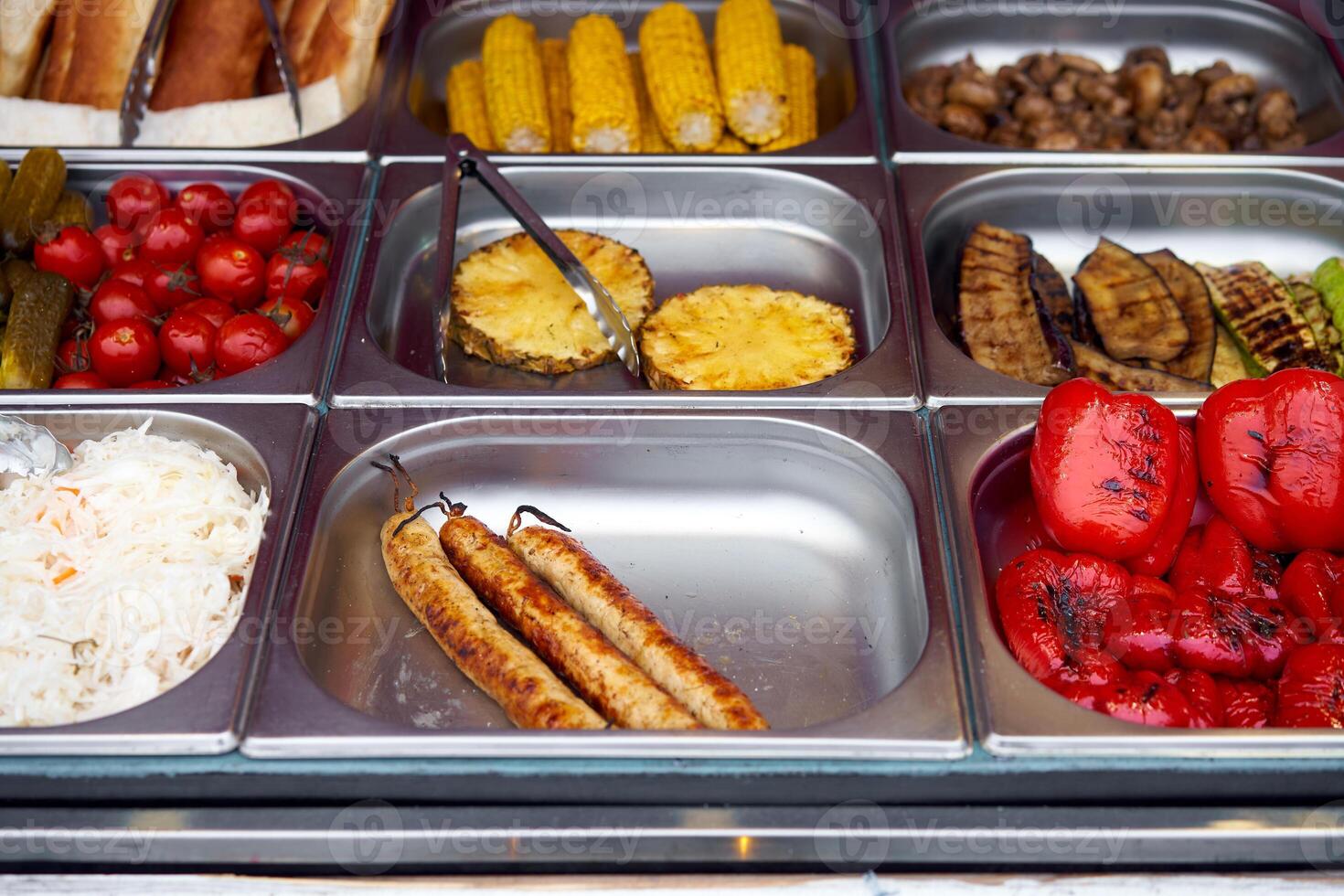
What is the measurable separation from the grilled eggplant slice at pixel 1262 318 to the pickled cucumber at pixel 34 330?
3.06 meters

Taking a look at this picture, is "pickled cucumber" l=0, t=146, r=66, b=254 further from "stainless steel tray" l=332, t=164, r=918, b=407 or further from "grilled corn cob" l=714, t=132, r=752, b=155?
"grilled corn cob" l=714, t=132, r=752, b=155

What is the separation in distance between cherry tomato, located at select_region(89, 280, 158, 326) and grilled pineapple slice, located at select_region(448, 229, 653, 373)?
788 millimetres

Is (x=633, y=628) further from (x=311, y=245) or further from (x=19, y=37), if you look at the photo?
(x=19, y=37)

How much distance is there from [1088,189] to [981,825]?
215 centimetres

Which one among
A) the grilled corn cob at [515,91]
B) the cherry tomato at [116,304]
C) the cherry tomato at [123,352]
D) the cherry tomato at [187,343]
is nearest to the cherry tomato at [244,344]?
the cherry tomato at [187,343]

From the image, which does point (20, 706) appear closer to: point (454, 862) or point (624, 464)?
point (454, 862)

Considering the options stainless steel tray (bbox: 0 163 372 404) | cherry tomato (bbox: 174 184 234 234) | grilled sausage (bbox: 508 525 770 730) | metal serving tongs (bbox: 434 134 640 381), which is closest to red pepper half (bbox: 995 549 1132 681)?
grilled sausage (bbox: 508 525 770 730)

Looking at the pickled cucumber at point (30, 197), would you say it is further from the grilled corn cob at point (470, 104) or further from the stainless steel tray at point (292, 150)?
the grilled corn cob at point (470, 104)

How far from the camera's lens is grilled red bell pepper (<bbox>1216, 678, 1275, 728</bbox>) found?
2.06 m

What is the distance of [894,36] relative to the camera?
3830 mm

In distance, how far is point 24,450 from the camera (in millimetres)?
2461

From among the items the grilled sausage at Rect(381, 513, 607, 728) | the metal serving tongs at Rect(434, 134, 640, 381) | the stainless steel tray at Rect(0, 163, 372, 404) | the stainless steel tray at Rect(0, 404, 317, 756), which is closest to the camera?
the stainless steel tray at Rect(0, 404, 317, 756)

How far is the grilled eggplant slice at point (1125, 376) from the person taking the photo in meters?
2.74

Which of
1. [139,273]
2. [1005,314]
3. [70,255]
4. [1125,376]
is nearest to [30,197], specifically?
[70,255]
